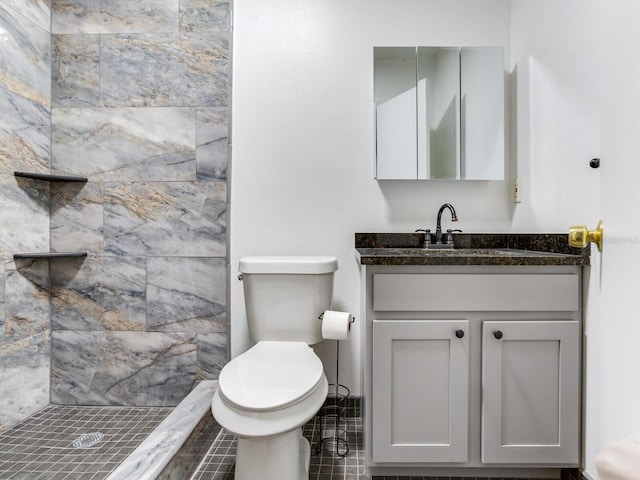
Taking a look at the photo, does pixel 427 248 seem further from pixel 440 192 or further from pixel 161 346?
pixel 161 346

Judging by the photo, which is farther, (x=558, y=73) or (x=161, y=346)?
(x=161, y=346)

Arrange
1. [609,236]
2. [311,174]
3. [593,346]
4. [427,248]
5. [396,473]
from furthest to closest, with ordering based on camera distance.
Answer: [311,174] → [427,248] → [396,473] → [593,346] → [609,236]

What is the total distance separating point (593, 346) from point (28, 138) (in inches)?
97.9

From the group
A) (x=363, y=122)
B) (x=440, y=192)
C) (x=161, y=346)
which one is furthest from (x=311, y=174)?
(x=161, y=346)

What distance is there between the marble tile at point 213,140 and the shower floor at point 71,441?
1.24m

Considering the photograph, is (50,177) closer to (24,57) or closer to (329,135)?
(24,57)

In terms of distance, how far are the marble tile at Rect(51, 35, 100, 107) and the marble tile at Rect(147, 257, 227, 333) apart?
895mm

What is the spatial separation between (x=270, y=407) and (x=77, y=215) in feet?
4.90

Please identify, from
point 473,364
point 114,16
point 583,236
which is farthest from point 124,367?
point 583,236

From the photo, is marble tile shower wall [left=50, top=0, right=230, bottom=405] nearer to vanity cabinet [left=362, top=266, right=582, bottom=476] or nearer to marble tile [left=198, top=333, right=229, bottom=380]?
marble tile [left=198, top=333, right=229, bottom=380]

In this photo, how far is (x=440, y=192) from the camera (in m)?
1.87

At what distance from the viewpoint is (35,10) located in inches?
71.2

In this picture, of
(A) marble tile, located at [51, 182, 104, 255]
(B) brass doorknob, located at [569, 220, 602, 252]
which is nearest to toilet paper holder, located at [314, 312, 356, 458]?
(B) brass doorknob, located at [569, 220, 602, 252]

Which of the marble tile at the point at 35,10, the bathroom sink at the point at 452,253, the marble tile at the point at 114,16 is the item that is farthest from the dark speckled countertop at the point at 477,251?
the marble tile at the point at 35,10
